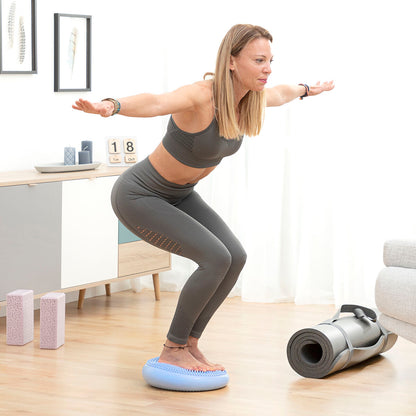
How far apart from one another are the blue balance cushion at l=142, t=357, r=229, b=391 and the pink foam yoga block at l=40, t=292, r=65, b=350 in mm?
710

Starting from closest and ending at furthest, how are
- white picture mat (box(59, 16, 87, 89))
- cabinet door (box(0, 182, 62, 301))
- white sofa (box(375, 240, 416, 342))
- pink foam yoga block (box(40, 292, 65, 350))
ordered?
white sofa (box(375, 240, 416, 342)), pink foam yoga block (box(40, 292, 65, 350)), cabinet door (box(0, 182, 62, 301)), white picture mat (box(59, 16, 87, 89))

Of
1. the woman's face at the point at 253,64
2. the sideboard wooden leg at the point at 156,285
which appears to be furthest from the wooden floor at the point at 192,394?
the woman's face at the point at 253,64

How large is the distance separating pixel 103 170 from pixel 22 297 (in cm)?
95

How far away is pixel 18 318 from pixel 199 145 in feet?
4.43

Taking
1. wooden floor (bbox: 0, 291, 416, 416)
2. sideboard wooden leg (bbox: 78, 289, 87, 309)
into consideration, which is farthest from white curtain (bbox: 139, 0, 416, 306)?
sideboard wooden leg (bbox: 78, 289, 87, 309)

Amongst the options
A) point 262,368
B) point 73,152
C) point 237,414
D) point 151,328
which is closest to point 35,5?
point 73,152

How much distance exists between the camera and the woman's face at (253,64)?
112 inches

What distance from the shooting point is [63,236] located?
13.3 ft

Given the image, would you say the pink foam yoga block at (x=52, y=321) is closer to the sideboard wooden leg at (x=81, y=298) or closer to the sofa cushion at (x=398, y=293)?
the sideboard wooden leg at (x=81, y=298)

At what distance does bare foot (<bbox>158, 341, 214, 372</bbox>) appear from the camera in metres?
3.00

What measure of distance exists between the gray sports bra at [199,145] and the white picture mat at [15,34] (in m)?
1.57

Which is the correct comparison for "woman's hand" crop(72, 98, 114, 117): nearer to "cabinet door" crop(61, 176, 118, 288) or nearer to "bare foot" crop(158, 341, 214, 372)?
"bare foot" crop(158, 341, 214, 372)

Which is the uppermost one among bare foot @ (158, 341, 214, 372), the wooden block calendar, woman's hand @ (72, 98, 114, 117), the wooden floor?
woman's hand @ (72, 98, 114, 117)

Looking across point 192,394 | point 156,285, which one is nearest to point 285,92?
point 192,394
